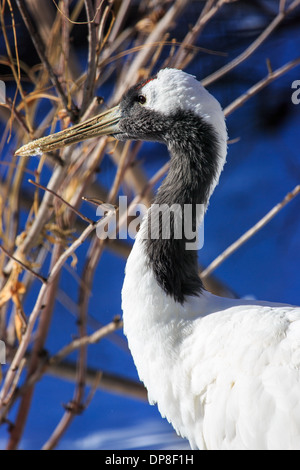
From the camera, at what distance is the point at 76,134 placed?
4.17 ft

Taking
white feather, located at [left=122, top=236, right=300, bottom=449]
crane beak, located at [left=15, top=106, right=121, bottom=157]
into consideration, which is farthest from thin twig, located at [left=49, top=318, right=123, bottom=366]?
crane beak, located at [left=15, top=106, right=121, bottom=157]

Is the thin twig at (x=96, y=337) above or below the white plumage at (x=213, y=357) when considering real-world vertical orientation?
above

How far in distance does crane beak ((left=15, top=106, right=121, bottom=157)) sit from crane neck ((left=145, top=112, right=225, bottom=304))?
0.14m

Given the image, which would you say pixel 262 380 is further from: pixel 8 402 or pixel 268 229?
pixel 268 229

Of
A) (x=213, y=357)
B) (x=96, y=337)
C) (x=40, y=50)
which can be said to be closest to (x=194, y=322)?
(x=213, y=357)

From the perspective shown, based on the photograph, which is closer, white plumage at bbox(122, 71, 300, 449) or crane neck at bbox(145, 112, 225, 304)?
white plumage at bbox(122, 71, 300, 449)

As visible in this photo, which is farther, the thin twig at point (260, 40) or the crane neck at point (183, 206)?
the thin twig at point (260, 40)

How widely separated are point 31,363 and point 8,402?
175 mm

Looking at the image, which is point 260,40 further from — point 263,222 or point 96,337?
point 96,337

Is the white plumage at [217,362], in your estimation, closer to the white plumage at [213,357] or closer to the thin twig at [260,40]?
the white plumage at [213,357]

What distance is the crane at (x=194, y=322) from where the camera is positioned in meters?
1.08

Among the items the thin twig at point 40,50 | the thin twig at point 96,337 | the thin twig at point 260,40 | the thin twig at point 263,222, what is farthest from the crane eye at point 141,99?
the thin twig at point 96,337

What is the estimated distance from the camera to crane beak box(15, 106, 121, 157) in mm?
1254

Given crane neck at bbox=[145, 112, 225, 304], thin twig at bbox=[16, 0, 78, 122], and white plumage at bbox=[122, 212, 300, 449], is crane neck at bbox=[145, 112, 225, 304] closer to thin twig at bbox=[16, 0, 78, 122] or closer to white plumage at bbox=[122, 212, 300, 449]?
white plumage at bbox=[122, 212, 300, 449]
